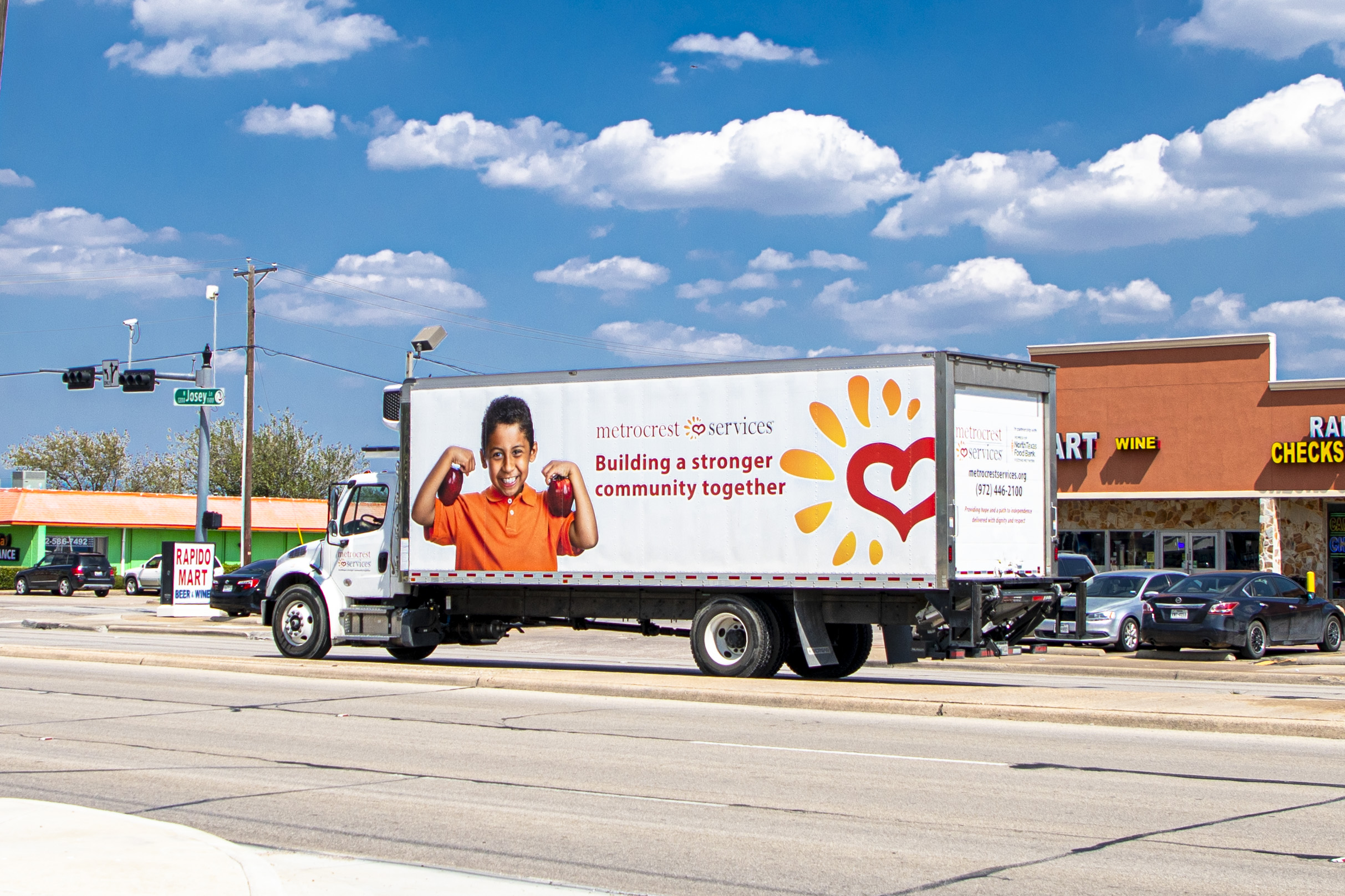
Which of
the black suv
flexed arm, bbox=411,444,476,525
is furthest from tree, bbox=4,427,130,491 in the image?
flexed arm, bbox=411,444,476,525

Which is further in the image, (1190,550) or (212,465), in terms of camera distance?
(212,465)

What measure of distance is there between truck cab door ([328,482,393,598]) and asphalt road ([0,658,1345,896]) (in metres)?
4.36

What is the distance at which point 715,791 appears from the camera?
30.5 feet

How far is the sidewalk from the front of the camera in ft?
20.5

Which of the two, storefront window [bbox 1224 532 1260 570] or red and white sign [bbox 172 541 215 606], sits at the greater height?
storefront window [bbox 1224 532 1260 570]

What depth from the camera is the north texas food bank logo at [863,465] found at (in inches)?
607

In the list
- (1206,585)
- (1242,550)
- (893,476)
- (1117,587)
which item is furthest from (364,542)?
(1242,550)

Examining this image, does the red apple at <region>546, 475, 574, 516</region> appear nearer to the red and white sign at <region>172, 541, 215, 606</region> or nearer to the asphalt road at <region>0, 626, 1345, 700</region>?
the asphalt road at <region>0, 626, 1345, 700</region>

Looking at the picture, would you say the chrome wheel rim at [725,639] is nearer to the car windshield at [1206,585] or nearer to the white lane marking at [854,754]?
the white lane marking at [854,754]

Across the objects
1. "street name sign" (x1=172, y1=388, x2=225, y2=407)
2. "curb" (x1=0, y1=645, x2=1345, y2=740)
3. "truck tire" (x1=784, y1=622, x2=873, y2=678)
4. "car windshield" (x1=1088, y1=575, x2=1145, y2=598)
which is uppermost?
"street name sign" (x1=172, y1=388, x2=225, y2=407)

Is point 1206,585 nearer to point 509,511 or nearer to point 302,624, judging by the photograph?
point 509,511

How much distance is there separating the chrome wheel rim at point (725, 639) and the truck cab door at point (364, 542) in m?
4.82

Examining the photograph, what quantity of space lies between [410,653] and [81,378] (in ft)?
62.0

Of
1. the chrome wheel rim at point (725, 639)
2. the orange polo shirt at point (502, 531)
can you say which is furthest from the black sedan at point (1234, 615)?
the orange polo shirt at point (502, 531)
